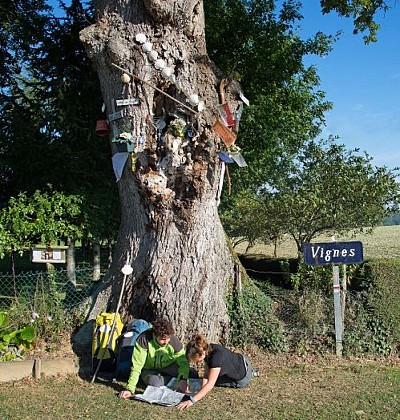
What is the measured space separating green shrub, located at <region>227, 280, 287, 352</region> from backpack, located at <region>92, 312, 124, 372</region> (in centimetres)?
182

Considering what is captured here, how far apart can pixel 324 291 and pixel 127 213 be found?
3440mm

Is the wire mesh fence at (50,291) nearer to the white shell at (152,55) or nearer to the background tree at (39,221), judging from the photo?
the background tree at (39,221)

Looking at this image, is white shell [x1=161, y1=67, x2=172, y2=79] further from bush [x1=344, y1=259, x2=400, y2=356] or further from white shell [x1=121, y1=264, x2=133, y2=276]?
bush [x1=344, y1=259, x2=400, y2=356]

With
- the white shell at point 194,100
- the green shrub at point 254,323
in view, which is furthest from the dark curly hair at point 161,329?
the white shell at point 194,100

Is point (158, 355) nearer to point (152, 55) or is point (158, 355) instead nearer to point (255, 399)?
point (255, 399)

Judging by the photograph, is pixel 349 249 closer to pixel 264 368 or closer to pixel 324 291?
pixel 324 291

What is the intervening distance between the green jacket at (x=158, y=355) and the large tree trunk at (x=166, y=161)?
1134 mm

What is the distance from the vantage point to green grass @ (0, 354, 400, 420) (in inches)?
208

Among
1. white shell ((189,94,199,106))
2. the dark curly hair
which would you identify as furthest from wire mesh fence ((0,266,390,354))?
white shell ((189,94,199,106))

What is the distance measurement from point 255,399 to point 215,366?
0.62m

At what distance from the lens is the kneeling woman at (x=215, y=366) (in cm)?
559

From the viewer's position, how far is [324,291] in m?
8.29

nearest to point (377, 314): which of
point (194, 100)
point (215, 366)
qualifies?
point (215, 366)

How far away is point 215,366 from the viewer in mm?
5664
